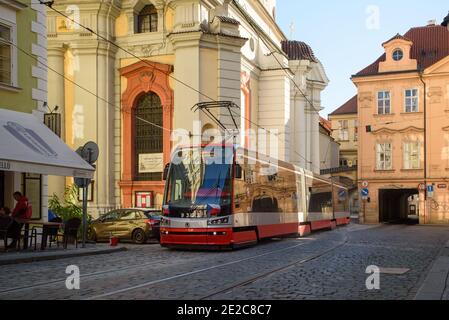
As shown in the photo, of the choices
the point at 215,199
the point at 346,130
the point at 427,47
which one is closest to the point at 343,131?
the point at 346,130

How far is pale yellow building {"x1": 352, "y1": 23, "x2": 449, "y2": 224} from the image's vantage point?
47406 millimetres

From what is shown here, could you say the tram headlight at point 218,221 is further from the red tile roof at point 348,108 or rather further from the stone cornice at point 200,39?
the red tile roof at point 348,108

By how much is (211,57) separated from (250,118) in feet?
30.2

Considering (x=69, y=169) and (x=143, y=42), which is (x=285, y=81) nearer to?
(x=143, y=42)

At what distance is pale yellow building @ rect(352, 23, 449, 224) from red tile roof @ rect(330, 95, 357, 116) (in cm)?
3533

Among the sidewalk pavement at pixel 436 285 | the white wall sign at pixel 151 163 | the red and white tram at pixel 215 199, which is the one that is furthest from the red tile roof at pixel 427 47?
the sidewalk pavement at pixel 436 285

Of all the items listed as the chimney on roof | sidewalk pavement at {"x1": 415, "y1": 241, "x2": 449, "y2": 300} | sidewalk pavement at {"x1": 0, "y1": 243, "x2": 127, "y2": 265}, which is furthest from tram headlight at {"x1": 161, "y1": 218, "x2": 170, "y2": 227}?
the chimney on roof

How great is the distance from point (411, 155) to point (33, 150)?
123 feet

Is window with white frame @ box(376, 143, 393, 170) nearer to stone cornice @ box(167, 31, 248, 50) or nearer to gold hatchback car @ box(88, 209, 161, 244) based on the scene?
stone cornice @ box(167, 31, 248, 50)

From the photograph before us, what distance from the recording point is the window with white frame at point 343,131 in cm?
8775

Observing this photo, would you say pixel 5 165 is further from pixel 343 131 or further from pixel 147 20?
pixel 343 131

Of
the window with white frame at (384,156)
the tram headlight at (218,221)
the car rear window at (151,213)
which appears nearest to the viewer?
the tram headlight at (218,221)

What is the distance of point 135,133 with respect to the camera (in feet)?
114
